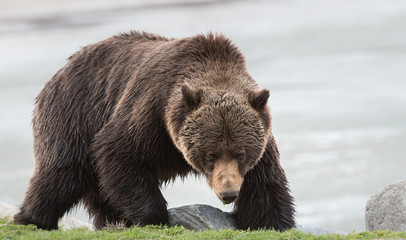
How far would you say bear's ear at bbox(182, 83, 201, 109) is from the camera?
713cm

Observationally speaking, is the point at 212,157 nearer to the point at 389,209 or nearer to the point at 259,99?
the point at 259,99

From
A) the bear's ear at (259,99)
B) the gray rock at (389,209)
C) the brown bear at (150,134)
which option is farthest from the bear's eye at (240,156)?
the gray rock at (389,209)

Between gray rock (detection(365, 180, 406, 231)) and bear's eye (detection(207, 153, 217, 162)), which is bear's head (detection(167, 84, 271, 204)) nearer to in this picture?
bear's eye (detection(207, 153, 217, 162))

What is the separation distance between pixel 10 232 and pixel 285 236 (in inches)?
117

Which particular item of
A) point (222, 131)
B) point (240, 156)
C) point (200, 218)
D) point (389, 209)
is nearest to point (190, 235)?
point (240, 156)

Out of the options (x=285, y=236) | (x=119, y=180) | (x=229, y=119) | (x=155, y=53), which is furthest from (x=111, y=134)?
(x=285, y=236)

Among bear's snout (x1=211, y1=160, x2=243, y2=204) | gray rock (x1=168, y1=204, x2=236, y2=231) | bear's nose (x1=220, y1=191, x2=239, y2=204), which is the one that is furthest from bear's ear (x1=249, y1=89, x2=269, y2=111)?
gray rock (x1=168, y1=204, x2=236, y2=231)

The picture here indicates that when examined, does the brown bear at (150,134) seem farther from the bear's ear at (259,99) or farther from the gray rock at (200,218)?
the gray rock at (200,218)

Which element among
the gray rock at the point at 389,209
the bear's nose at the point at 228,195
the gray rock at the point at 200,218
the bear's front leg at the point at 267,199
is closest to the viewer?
the bear's nose at the point at 228,195

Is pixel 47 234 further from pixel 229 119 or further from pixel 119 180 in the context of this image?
pixel 229 119

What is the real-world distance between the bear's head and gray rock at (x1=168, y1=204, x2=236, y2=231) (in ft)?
4.05

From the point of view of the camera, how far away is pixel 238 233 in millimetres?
7125

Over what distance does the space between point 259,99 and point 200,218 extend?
1.81 m

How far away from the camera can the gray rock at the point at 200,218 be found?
27.2 ft
